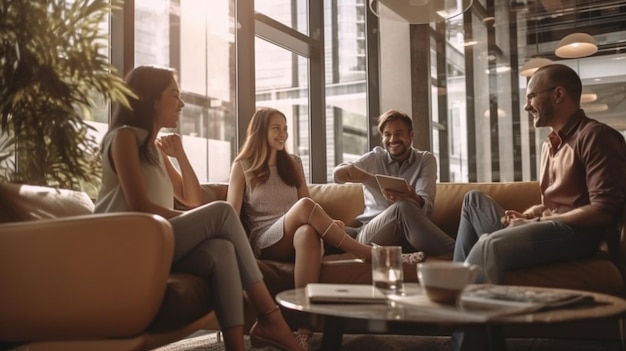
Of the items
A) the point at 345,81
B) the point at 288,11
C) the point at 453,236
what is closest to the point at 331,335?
the point at 453,236

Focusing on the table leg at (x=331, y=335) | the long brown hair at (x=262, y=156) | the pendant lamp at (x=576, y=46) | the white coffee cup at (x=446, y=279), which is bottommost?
the table leg at (x=331, y=335)

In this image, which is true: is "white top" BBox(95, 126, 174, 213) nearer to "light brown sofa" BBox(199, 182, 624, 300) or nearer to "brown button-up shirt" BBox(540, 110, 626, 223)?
"light brown sofa" BBox(199, 182, 624, 300)

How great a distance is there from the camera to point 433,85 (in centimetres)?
530

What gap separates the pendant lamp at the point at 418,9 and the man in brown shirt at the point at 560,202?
566 millimetres

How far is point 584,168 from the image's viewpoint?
241cm

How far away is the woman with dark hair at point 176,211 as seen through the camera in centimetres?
198

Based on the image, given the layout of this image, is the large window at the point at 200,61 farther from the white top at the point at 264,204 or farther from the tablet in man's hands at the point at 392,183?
the tablet in man's hands at the point at 392,183

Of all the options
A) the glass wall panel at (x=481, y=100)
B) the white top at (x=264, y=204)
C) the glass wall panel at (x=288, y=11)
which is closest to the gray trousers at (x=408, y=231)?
the white top at (x=264, y=204)

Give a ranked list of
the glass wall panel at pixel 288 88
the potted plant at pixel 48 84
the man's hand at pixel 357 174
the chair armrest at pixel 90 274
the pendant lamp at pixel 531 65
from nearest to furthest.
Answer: the chair armrest at pixel 90 274 → the potted plant at pixel 48 84 → the man's hand at pixel 357 174 → the glass wall panel at pixel 288 88 → the pendant lamp at pixel 531 65

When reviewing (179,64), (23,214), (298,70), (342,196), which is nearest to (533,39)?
(298,70)

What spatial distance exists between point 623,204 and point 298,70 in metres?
2.89

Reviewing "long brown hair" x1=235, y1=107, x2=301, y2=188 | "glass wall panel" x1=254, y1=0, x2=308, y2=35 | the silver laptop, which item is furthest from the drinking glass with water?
"glass wall panel" x1=254, y1=0, x2=308, y2=35

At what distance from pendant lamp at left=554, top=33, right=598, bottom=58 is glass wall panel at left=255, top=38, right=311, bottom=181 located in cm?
227

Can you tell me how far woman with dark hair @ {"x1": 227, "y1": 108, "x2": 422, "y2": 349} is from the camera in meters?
2.56
